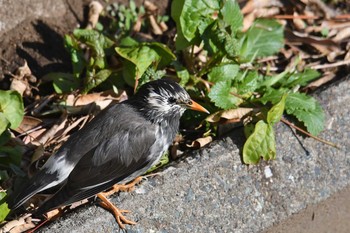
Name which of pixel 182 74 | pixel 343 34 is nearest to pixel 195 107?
pixel 182 74

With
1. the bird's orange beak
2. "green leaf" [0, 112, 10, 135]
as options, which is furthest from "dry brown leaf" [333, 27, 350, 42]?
"green leaf" [0, 112, 10, 135]

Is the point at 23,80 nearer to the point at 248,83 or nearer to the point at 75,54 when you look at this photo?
the point at 75,54

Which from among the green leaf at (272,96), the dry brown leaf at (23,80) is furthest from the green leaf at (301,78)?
the dry brown leaf at (23,80)

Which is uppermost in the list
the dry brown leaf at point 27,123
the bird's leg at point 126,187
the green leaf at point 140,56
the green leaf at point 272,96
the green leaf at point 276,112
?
the green leaf at point 140,56

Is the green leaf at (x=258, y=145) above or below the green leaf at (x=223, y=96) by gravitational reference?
below

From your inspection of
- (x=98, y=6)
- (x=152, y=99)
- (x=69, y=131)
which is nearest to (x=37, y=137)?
(x=69, y=131)

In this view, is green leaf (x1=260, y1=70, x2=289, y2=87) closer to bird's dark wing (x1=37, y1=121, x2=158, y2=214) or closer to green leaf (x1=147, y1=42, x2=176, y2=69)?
green leaf (x1=147, y1=42, x2=176, y2=69)

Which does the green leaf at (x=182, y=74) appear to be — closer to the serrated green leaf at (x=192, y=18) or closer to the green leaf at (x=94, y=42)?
the serrated green leaf at (x=192, y=18)
